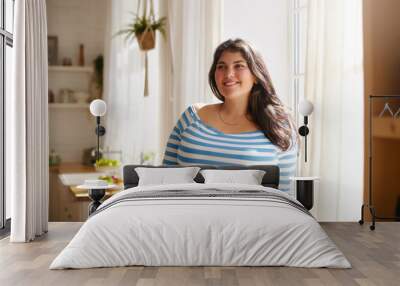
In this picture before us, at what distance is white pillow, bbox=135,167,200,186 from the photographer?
6102 millimetres

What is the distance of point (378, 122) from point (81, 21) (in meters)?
3.79

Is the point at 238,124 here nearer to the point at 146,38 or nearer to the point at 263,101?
the point at 263,101

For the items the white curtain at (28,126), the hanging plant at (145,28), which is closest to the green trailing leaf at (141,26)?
the hanging plant at (145,28)

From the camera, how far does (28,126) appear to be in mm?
5570

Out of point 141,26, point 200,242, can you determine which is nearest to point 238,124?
point 141,26

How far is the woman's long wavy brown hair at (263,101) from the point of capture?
264 inches

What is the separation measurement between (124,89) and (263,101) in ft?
5.68

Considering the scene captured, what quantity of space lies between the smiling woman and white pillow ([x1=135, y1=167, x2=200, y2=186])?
45 cm

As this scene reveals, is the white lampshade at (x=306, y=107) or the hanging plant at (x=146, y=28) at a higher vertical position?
the hanging plant at (x=146, y=28)

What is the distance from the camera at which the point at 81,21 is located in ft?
24.3

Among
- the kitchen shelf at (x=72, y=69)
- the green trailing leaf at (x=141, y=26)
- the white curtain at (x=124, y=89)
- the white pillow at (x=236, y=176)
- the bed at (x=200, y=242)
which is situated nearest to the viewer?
the bed at (x=200, y=242)

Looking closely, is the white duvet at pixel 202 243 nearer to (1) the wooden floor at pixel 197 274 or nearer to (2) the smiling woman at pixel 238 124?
(1) the wooden floor at pixel 197 274

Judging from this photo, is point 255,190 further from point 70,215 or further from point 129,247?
point 70,215

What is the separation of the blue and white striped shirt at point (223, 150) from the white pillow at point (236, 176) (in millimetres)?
438
